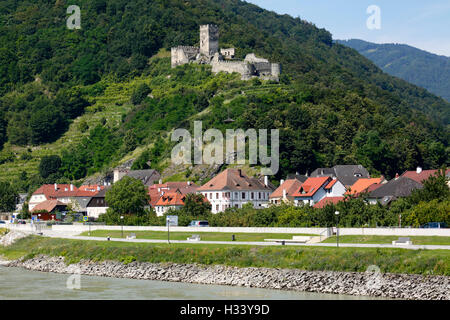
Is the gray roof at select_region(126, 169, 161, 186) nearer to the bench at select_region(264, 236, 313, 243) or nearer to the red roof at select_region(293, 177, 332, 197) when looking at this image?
the red roof at select_region(293, 177, 332, 197)

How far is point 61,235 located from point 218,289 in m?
36.7

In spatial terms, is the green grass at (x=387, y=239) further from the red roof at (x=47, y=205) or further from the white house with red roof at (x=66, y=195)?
the white house with red roof at (x=66, y=195)

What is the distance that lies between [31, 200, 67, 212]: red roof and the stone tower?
232 feet

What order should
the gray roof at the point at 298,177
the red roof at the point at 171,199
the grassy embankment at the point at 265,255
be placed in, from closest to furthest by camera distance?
the grassy embankment at the point at 265,255 < the red roof at the point at 171,199 < the gray roof at the point at 298,177

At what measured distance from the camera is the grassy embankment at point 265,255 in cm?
4744

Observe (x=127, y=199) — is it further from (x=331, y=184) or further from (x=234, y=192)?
(x=331, y=184)

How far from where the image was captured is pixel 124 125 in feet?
558

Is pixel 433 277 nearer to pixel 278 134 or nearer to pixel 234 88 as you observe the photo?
pixel 278 134

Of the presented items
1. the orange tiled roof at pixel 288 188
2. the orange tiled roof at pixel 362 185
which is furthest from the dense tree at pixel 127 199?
the orange tiled roof at pixel 362 185

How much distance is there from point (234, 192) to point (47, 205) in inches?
1341

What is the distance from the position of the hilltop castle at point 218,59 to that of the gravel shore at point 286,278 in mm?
102099
